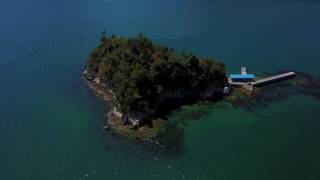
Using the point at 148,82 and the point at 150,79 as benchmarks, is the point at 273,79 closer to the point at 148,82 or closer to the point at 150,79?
the point at 150,79

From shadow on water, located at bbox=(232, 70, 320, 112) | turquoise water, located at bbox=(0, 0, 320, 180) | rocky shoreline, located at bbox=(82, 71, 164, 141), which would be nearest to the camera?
turquoise water, located at bbox=(0, 0, 320, 180)

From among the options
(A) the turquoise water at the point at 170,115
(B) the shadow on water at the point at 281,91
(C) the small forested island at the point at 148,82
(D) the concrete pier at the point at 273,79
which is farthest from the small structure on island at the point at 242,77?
(A) the turquoise water at the point at 170,115

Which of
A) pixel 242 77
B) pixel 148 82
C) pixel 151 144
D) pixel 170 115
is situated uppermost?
pixel 148 82

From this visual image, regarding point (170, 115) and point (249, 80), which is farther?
point (249, 80)

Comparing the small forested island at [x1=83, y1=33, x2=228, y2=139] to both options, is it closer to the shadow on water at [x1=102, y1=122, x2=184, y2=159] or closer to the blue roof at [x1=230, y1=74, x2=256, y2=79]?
the shadow on water at [x1=102, y1=122, x2=184, y2=159]

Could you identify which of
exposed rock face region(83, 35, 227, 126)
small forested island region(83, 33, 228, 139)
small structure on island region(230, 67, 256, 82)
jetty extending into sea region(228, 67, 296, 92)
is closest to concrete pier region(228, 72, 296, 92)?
jetty extending into sea region(228, 67, 296, 92)

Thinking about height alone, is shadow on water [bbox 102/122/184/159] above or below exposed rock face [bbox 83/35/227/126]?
below

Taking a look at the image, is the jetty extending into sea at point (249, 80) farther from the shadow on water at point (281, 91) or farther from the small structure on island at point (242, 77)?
the shadow on water at point (281, 91)

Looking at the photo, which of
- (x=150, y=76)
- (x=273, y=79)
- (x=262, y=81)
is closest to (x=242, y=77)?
(x=262, y=81)
